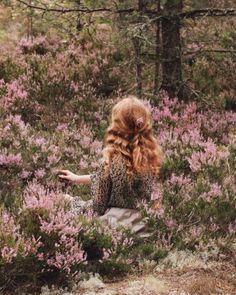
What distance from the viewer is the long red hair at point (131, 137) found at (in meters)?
5.25

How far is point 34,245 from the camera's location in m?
4.58

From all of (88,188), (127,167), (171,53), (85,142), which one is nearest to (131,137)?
(127,167)

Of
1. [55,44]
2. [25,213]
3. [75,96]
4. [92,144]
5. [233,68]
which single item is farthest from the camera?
[55,44]

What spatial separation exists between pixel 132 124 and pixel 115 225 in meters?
0.99

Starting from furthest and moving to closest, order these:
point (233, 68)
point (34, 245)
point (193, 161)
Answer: point (233, 68) → point (193, 161) → point (34, 245)

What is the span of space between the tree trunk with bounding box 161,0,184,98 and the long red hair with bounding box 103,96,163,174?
470 centimetres

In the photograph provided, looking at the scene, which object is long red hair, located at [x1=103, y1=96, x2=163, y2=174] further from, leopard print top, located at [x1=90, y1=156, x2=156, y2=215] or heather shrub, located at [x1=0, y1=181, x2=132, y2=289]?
heather shrub, located at [x1=0, y1=181, x2=132, y2=289]

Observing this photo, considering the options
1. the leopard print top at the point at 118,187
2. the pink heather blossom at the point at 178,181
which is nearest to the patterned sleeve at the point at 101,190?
the leopard print top at the point at 118,187

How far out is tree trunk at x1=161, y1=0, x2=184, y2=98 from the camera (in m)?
9.77

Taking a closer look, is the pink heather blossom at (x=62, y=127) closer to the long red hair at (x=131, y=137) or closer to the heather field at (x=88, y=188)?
the heather field at (x=88, y=188)

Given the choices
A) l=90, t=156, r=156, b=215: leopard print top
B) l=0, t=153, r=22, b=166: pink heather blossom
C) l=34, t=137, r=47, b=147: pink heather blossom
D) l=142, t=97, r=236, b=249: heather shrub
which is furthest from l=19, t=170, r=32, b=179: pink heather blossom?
l=142, t=97, r=236, b=249: heather shrub

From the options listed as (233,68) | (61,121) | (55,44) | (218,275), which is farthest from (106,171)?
(55,44)

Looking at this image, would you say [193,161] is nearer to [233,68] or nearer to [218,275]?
[218,275]

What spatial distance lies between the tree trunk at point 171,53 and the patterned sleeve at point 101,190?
188 inches
